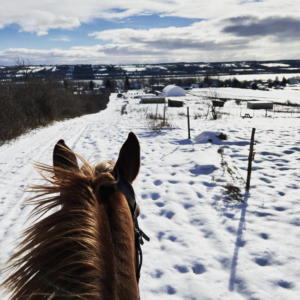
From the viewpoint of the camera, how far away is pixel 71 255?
60 cm

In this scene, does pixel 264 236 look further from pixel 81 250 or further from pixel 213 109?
pixel 213 109

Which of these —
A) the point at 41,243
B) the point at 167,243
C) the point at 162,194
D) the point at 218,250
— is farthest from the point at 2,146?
the point at 41,243

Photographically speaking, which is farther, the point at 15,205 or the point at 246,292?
the point at 15,205

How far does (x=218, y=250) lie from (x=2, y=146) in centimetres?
906

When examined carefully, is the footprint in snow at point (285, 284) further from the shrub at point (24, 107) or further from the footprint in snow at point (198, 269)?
the shrub at point (24, 107)

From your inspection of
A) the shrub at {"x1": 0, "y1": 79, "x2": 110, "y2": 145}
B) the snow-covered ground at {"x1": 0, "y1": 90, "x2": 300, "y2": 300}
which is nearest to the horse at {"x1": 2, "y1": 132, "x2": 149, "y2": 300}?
the snow-covered ground at {"x1": 0, "y1": 90, "x2": 300, "y2": 300}

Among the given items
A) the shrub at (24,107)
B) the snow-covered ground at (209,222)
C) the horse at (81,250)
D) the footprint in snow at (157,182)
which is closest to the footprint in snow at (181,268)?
the snow-covered ground at (209,222)

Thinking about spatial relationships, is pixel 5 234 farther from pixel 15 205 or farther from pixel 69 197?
pixel 69 197

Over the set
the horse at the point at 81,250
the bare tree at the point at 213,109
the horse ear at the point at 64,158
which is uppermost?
the horse ear at the point at 64,158

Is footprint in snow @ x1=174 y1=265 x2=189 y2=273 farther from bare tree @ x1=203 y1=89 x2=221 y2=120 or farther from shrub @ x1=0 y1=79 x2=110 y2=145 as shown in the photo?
bare tree @ x1=203 y1=89 x2=221 y2=120

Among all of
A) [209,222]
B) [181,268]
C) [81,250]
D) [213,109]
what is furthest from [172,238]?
[213,109]

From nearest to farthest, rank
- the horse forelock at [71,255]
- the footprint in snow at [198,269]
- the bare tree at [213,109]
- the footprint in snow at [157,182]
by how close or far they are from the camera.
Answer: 1. the horse forelock at [71,255]
2. the footprint in snow at [198,269]
3. the footprint in snow at [157,182]
4. the bare tree at [213,109]

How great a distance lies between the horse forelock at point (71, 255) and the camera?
0.56 meters

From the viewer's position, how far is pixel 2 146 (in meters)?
8.43
